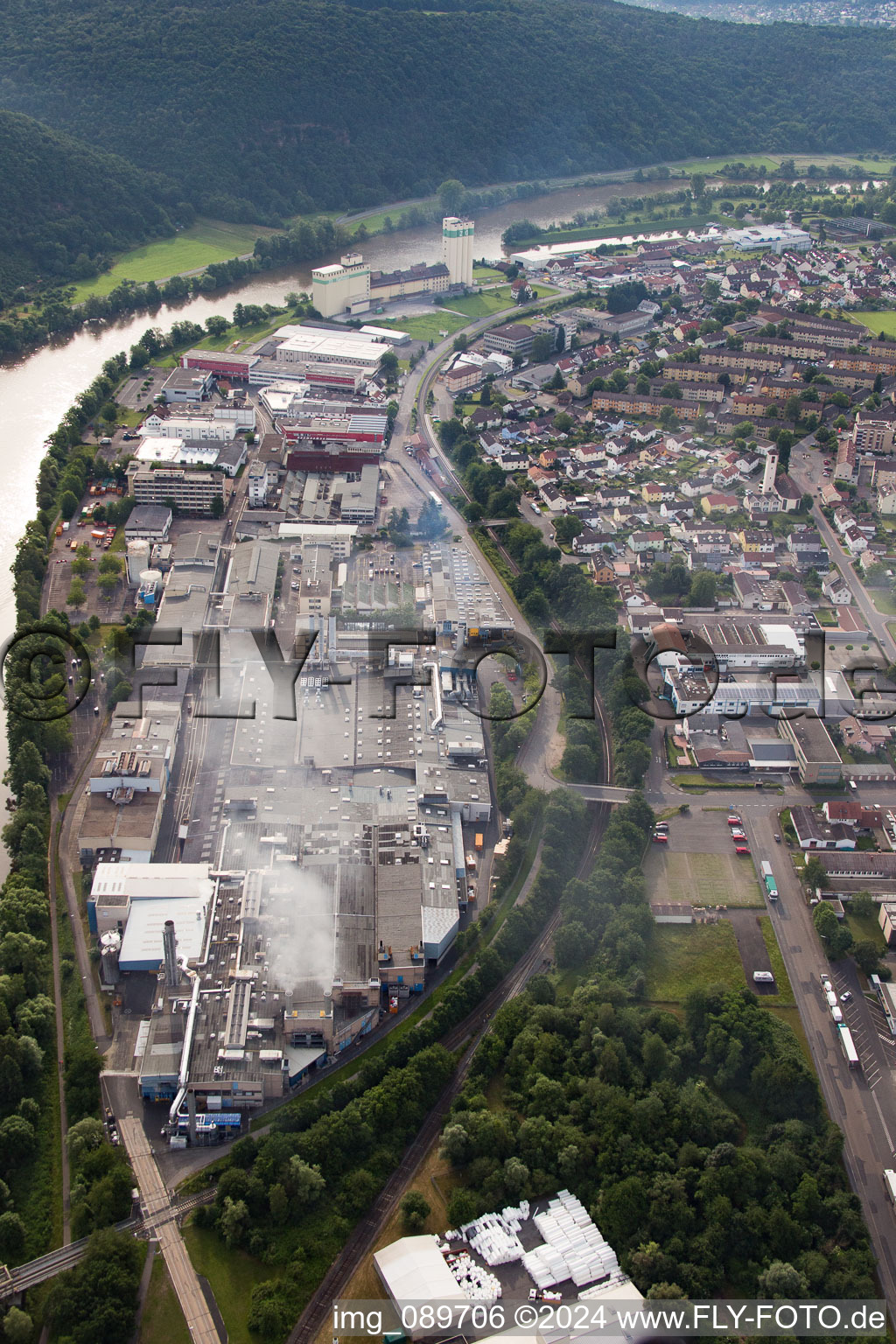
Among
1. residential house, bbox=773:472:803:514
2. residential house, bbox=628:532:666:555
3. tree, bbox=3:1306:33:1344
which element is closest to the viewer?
tree, bbox=3:1306:33:1344

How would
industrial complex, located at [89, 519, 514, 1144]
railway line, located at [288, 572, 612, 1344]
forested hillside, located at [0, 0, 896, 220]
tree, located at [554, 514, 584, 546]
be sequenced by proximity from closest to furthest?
railway line, located at [288, 572, 612, 1344]
industrial complex, located at [89, 519, 514, 1144]
tree, located at [554, 514, 584, 546]
forested hillside, located at [0, 0, 896, 220]

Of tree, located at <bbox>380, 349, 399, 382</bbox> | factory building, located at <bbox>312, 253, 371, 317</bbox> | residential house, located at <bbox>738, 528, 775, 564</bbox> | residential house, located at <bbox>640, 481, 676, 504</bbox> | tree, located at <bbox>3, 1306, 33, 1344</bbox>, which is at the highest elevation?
factory building, located at <bbox>312, 253, 371, 317</bbox>

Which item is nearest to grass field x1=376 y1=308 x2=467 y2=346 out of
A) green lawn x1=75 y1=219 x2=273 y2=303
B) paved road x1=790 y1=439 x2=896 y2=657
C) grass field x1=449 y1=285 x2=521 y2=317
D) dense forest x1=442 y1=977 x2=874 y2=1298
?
grass field x1=449 y1=285 x2=521 y2=317

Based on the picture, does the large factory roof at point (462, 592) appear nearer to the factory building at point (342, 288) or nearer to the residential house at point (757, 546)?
the residential house at point (757, 546)

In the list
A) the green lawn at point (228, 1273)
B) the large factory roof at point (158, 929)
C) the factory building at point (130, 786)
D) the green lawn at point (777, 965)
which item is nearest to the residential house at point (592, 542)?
the factory building at point (130, 786)

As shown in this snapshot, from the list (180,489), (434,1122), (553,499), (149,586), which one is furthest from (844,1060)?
(180,489)

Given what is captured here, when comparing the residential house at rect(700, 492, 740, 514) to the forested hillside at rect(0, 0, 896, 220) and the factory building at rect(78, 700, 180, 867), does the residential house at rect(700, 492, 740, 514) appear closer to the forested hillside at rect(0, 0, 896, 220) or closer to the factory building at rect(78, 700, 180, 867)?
the factory building at rect(78, 700, 180, 867)

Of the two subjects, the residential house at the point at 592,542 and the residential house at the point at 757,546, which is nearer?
the residential house at the point at 757,546
